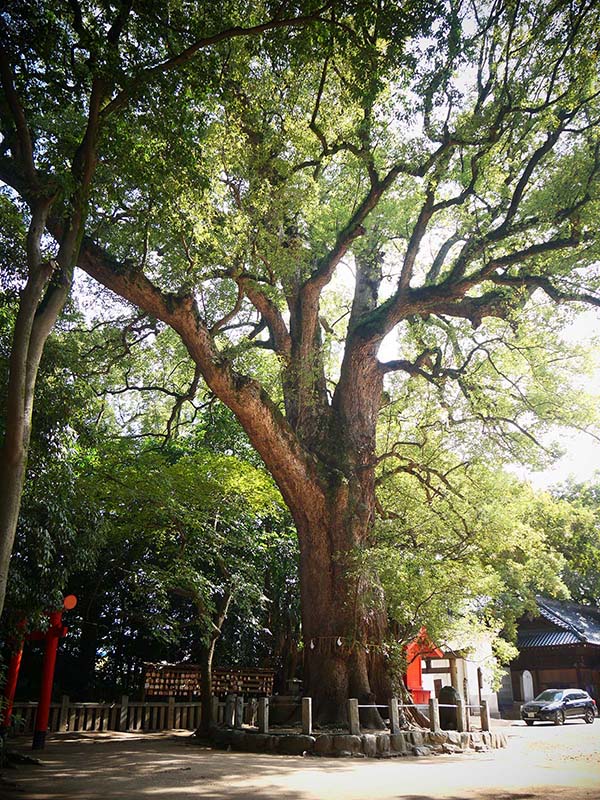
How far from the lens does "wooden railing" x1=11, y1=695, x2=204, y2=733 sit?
11087 millimetres

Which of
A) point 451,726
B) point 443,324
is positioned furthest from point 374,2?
point 451,726

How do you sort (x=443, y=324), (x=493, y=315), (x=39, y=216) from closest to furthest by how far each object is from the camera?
1. (x=39, y=216)
2. (x=493, y=315)
3. (x=443, y=324)

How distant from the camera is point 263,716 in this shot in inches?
352

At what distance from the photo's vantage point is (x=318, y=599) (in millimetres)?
9844

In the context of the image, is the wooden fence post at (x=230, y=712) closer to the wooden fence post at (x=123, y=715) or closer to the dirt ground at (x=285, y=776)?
the dirt ground at (x=285, y=776)

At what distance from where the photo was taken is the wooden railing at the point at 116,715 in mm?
11087

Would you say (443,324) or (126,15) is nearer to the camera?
(126,15)

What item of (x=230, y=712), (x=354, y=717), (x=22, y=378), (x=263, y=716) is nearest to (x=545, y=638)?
(x=230, y=712)

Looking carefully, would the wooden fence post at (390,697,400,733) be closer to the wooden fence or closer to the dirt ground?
the wooden fence

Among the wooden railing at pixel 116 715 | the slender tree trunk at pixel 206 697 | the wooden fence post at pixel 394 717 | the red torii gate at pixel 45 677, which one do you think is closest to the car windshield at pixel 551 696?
the wooden railing at pixel 116 715

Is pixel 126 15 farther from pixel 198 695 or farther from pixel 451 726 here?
pixel 198 695

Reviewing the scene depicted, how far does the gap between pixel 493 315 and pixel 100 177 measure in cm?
696

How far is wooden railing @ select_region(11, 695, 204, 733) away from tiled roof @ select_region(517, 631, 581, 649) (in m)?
14.1

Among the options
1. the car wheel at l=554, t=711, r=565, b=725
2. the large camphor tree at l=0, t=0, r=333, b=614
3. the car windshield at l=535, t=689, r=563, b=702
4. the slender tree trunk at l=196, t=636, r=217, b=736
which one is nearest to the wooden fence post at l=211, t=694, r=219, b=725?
the slender tree trunk at l=196, t=636, r=217, b=736
